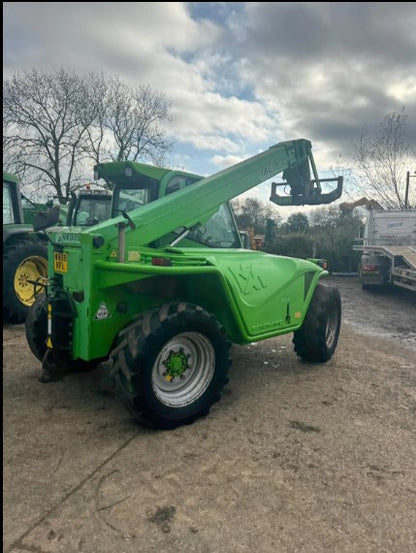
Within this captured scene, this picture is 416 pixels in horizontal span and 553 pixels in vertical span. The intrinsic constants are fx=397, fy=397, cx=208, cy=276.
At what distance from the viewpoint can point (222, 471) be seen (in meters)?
2.71

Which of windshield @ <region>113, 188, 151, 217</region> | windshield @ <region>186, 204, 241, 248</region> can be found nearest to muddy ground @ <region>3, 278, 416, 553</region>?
windshield @ <region>186, 204, 241, 248</region>

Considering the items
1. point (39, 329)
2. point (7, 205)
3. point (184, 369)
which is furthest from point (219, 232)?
point (7, 205)

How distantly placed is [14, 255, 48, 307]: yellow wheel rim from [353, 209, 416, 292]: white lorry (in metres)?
7.85

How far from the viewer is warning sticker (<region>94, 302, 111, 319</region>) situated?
10.5 ft

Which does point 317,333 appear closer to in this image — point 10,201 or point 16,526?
point 16,526

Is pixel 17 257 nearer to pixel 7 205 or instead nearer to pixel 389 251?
pixel 7 205

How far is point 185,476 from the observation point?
2646 mm

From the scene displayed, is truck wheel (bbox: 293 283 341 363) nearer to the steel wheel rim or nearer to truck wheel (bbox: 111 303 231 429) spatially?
truck wheel (bbox: 111 303 231 429)

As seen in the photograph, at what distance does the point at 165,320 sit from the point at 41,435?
1308 mm

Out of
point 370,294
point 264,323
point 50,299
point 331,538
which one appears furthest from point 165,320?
point 370,294

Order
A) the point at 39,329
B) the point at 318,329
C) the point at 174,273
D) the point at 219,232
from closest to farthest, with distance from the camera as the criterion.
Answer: the point at 174,273, the point at 39,329, the point at 219,232, the point at 318,329

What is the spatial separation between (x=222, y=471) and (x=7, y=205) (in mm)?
6061

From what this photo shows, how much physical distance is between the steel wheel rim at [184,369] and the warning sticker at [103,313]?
55 centimetres

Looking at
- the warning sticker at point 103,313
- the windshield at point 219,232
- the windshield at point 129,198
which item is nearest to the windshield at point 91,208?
the windshield at point 129,198
